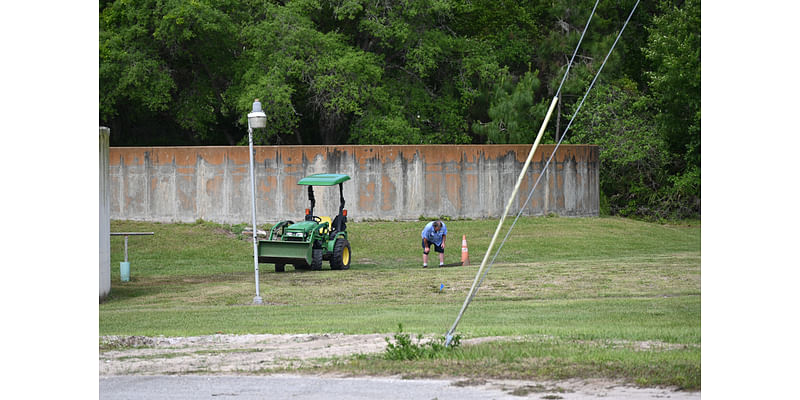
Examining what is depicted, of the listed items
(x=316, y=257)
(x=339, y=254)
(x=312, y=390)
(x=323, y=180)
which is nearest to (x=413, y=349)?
(x=312, y=390)

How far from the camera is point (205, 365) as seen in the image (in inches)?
379

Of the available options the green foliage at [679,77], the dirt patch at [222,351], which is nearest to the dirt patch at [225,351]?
the dirt patch at [222,351]

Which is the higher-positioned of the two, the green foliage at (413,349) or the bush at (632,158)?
the bush at (632,158)

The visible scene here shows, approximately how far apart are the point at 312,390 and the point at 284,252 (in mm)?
13056

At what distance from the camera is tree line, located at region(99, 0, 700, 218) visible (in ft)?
119

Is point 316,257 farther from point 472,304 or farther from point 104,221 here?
point 472,304

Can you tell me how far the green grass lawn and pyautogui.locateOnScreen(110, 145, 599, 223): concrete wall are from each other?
12.2 ft

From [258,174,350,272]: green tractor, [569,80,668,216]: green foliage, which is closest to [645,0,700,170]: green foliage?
[569,80,668,216]: green foliage

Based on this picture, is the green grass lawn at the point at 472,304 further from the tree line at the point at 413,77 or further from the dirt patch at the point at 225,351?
the tree line at the point at 413,77

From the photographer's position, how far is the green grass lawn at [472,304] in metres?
9.16

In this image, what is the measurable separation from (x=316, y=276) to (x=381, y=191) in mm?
14108

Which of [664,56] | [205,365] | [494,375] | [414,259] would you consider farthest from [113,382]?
[664,56]

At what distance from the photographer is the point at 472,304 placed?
15.0 m

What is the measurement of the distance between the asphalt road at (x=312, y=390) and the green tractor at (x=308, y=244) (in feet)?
38.8
